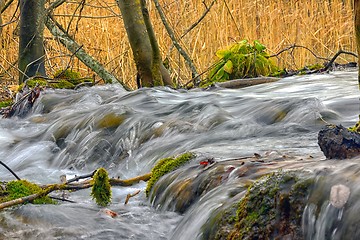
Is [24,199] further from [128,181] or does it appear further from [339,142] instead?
[339,142]

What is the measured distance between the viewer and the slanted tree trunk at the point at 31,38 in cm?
697

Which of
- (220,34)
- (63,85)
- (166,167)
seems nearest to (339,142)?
(166,167)

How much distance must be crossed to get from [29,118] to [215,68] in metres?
2.25

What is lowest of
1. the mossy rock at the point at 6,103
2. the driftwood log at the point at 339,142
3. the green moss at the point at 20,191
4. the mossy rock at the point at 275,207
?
the mossy rock at the point at 6,103

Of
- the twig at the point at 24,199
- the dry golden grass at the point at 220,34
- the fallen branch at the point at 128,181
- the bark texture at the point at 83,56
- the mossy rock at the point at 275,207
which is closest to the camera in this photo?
the mossy rock at the point at 275,207

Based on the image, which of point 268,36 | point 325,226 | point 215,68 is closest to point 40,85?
point 215,68

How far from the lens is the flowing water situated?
2.40 m

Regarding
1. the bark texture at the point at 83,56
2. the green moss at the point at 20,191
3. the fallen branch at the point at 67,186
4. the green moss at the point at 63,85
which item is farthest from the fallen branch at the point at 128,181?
the green moss at the point at 63,85

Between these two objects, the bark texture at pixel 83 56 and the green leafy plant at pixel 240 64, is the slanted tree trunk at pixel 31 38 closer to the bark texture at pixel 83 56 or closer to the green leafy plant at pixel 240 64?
the bark texture at pixel 83 56

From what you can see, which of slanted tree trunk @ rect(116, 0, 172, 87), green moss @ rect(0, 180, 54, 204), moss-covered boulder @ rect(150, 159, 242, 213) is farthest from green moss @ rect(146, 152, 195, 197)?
slanted tree trunk @ rect(116, 0, 172, 87)

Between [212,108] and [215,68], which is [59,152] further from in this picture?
[215,68]

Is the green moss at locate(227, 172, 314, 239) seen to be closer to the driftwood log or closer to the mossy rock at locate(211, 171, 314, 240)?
the mossy rock at locate(211, 171, 314, 240)

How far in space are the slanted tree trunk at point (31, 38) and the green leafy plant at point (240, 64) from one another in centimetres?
182

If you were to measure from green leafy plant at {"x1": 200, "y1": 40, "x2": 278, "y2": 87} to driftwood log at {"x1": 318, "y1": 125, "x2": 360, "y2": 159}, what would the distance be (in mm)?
5018
